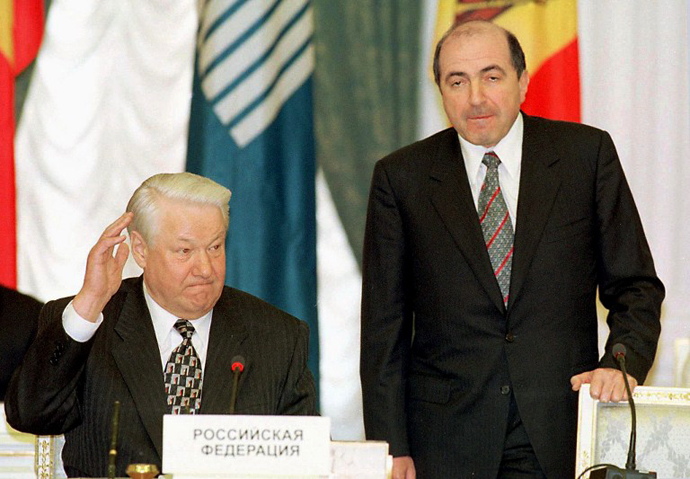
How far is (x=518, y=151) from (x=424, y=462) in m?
1.00

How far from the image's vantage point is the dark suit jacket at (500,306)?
9.68 ft

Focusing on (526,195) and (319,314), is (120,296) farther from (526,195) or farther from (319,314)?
(319,314)

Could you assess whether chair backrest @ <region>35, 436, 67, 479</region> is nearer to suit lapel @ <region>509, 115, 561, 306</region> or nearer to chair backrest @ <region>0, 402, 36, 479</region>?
chair backrest @ <region>0, 402, 36, 479</region>

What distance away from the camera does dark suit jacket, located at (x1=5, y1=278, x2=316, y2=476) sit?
8.95 ft

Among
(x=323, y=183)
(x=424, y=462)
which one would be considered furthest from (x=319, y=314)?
(x=424, y=462)

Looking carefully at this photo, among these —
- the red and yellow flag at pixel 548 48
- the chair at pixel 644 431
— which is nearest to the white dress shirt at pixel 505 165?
the chair at pixel 644 431

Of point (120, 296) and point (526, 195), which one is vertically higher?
point (526, 195)

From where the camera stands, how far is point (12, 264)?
4.64m

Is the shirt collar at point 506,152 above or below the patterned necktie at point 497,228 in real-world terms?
above

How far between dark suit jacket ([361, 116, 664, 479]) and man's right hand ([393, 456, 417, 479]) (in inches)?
1.3

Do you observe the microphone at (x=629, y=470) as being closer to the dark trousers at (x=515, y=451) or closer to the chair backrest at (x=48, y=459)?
the dark trousers at (x=515, y=451)

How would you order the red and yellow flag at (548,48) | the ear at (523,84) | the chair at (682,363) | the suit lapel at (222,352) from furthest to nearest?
the red and yellow flag at (548,48), the chair at (682,363), the ear at (523,84), the suit lapel at (222,352)

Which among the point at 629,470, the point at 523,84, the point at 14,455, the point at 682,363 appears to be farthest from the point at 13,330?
the point at 682,363

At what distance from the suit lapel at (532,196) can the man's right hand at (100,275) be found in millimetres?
1132
